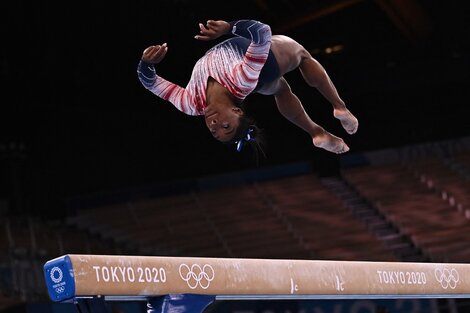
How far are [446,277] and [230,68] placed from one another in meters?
2.46

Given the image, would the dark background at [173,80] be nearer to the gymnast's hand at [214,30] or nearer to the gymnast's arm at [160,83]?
the gymnast's arm at [160,83]

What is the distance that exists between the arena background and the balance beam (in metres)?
7.75

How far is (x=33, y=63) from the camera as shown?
16.4 metres

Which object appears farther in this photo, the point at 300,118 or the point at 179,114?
the point at 179,114

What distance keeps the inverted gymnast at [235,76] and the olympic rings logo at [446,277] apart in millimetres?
1401

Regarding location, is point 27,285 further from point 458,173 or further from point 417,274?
point 458,173

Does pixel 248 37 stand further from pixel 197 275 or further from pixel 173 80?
pixel 173 80

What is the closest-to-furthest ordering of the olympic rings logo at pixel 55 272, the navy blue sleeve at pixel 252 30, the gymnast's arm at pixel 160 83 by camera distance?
the olympic rings logo at pixel 55 272 < the navy blue sleeve at pixel 252 30 < the gymnast's arm at pixel 160 83

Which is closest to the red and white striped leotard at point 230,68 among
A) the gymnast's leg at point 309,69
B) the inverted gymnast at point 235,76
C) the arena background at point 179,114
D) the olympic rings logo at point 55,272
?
the inverted gymnast at point 235,76

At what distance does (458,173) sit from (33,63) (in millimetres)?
7968

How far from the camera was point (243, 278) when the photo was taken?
5.95m

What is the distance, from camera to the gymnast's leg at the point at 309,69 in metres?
6.00

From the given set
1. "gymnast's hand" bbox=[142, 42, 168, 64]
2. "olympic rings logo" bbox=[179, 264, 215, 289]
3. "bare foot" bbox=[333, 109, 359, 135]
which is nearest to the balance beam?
"olympic rings logo" bbox=[179, 264, 215, 289]

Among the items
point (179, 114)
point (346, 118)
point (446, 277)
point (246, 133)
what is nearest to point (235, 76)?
point (246, 133)
